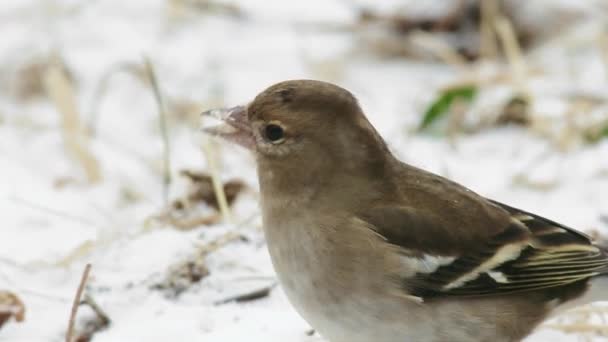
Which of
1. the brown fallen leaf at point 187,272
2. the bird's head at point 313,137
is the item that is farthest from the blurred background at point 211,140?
the bird's head at point 313,137

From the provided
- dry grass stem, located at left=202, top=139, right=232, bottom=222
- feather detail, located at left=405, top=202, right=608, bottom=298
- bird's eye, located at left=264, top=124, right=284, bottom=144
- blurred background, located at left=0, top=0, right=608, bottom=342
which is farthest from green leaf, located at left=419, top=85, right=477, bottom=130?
bird's eye, located at left=264, top=124, right=284, bottom=144

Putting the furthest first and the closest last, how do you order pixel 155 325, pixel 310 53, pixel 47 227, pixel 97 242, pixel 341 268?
pixel 310 53, pixel 47 227, pixel 97 242, pixel 155 325, pixel 341 268

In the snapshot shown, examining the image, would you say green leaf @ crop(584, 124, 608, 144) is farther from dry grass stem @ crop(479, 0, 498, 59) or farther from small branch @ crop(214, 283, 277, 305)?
small branch @ crop(214, 283, 277, 305)

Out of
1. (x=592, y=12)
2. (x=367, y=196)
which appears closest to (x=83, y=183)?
(x=367, y=196)

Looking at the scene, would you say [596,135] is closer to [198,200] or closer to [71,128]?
[198,200]

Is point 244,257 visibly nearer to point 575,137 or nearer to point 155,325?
point 155,325

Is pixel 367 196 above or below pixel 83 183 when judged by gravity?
above
